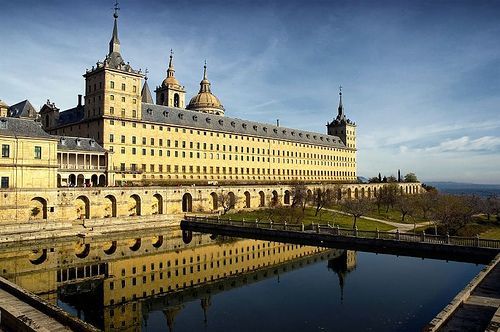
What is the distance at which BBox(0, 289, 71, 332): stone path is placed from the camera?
1630 centimetres

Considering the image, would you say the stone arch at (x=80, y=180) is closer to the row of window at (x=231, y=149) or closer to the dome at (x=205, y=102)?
the row of window at (x=231, y=149)

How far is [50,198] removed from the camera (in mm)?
49844

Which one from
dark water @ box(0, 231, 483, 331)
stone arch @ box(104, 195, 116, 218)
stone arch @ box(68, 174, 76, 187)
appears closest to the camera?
dark water @ box(0, 231, 483, 331)

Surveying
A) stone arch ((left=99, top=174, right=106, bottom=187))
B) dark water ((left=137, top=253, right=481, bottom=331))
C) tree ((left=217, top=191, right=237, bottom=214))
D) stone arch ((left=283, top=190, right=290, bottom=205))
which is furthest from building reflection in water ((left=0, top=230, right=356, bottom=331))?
stone arch ((left=283, top=190, right=290, bottom=205))

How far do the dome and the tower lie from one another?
12.1 ft

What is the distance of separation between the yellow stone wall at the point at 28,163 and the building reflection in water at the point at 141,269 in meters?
9.61

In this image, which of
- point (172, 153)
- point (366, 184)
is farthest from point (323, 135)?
point (172, 153)

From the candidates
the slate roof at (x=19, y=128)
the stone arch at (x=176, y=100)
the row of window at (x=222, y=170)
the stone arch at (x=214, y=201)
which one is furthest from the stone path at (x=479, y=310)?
the stone arch at (x=176, y=100)

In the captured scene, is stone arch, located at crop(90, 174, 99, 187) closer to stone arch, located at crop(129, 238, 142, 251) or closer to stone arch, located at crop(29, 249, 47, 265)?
stone arch, located at crop(129, 238, 142, 251)

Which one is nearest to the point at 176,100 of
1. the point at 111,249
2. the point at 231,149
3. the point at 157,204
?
the point at 231,149

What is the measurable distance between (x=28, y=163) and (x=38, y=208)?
564 centimetres

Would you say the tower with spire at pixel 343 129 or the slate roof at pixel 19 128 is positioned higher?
the tower with spire at pixel 343 129

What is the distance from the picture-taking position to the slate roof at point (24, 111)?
259 ft

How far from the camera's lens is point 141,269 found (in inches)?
1367
